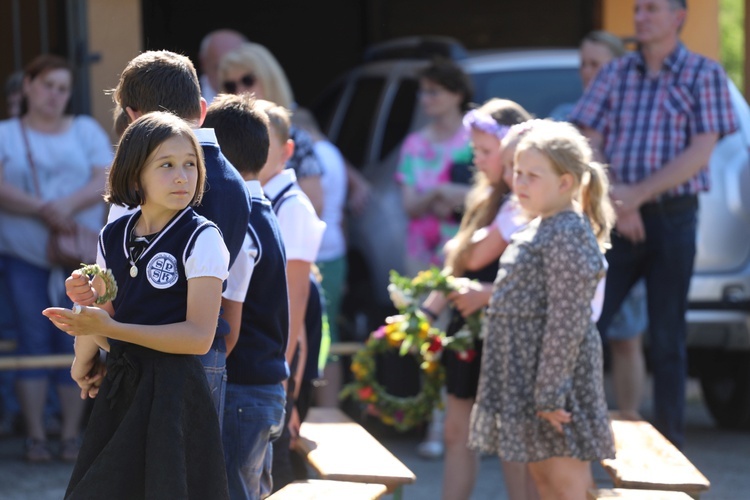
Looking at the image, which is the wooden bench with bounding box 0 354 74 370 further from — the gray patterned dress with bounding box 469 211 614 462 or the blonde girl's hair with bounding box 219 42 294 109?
the gray patterned dress with bounding box 469 211 614 462

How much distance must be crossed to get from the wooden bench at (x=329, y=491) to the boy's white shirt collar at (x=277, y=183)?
3.05 ft

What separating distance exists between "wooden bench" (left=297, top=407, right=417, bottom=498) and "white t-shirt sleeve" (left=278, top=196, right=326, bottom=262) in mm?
736

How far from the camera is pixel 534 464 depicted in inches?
178

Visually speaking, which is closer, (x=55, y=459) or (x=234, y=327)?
(x=234, y=327)

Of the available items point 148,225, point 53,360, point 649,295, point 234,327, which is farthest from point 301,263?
point 53,360

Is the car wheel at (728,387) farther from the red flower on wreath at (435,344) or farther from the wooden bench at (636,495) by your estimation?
the wooden bench at (636,495)

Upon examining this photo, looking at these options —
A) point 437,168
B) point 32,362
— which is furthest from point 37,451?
point 437,168

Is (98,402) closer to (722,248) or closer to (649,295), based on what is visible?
(649,295)

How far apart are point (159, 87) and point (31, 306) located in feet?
12.4

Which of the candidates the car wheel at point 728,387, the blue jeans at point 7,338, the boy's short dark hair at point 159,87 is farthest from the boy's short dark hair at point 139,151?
the car wheel at point 728,387

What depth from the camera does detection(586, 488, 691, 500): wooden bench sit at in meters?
4.09

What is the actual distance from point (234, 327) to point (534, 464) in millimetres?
1425

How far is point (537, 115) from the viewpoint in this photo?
7516 mm

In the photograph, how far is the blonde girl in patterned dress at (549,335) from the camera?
14.1ft
